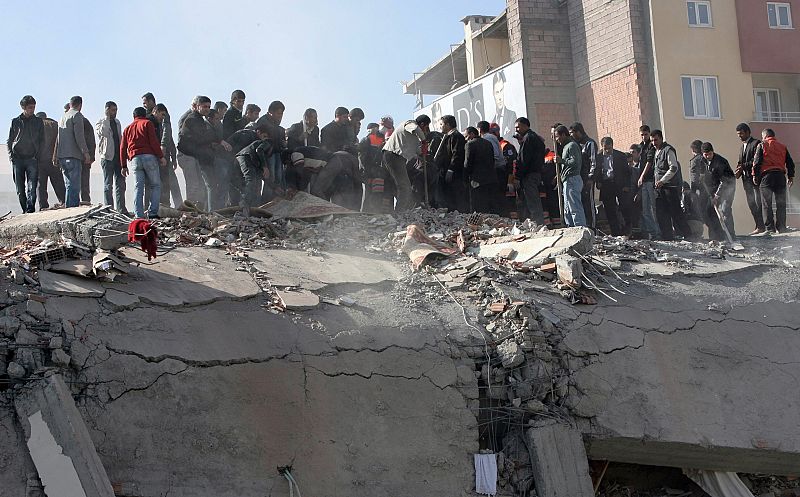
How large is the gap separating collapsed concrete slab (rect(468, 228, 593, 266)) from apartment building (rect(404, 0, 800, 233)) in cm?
1429

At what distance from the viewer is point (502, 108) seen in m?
23.8

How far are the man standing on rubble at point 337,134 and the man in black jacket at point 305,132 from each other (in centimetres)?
11

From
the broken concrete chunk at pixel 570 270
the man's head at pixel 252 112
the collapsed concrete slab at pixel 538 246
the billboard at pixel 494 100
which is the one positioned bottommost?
the broken concrete chunk at pixel 570 270

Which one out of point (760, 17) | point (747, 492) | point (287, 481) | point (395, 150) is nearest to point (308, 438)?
point (287, 481)

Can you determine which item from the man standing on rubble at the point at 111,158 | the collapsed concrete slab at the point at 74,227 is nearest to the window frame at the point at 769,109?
the man standing on rubble at the point at 111,158

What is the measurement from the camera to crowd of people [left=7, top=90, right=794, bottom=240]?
10.6 metres

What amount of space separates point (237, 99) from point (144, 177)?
1773mm

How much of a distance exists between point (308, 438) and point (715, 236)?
8.20 m

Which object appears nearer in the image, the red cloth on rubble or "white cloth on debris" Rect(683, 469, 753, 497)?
the red cloth on rubble

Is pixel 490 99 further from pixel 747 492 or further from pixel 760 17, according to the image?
pixel 747 492

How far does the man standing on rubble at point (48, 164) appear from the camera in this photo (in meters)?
11.0

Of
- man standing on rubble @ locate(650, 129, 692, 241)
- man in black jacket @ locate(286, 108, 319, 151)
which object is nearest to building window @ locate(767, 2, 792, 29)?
man standing on rubble @ locate(650, 129, 692, 241)

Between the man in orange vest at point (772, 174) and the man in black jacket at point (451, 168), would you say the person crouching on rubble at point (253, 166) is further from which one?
the man in orange vest at point (772, 174)

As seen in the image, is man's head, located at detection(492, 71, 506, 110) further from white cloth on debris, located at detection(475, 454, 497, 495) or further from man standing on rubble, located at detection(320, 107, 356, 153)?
white cloth on debris, located at detection(475, 454, 497, 495)
